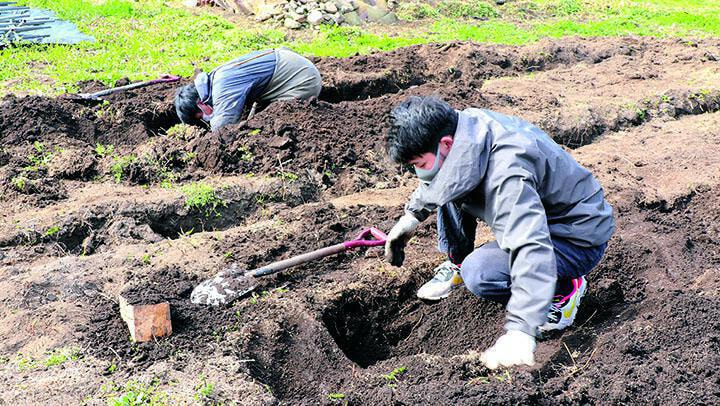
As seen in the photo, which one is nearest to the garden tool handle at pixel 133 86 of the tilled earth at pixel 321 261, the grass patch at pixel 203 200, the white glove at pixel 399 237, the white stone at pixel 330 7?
the tilled earth at pixel 321 261

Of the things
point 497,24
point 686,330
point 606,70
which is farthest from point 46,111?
point 497,24

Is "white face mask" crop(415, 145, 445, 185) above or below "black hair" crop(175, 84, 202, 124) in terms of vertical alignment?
above

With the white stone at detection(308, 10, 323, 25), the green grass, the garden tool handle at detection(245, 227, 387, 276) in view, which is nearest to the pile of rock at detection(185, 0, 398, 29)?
the white stone at detection(308, 10, 323, 25)

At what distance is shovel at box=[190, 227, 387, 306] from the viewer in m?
4.18

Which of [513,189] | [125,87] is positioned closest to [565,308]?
[513,189]

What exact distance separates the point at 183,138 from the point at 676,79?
6.04 m

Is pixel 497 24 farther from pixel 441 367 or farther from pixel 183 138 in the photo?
pixel 441 367

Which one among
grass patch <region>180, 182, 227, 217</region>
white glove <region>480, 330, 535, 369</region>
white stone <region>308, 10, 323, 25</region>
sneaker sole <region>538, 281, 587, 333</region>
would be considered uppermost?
white glove <region>480, 330, 535, 369</region>

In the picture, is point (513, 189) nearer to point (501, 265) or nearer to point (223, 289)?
point (501, 265)

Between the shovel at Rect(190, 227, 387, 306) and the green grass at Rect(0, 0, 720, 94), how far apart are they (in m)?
5.08

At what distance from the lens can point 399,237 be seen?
4125mm

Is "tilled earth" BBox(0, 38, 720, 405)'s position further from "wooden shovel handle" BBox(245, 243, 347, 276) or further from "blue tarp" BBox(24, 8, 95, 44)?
"blue tarp" BBox(24, 8, 95, 44)

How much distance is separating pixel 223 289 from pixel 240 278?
14 centimetres

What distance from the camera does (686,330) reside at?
3.69 meters
